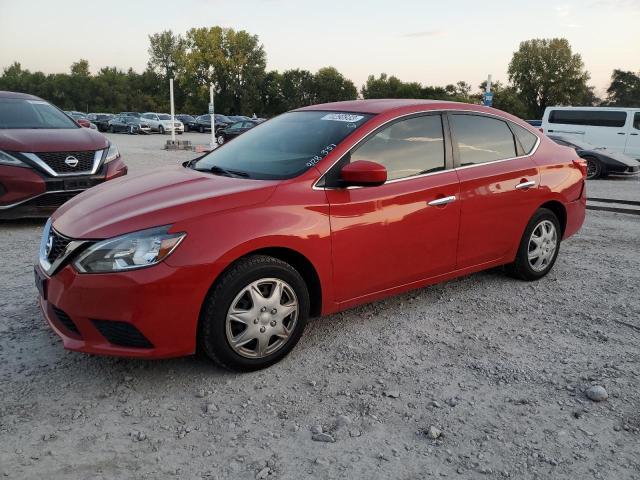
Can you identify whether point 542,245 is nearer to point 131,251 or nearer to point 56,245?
point 131,251

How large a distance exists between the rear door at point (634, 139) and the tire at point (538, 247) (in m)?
14.0

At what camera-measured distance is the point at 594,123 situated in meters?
17.1

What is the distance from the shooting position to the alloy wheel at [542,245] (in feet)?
15.7

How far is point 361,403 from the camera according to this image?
290 cm

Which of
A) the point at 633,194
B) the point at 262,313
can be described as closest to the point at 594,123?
the point at 633,194

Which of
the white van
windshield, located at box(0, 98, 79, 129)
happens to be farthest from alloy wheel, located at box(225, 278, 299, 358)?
the white van

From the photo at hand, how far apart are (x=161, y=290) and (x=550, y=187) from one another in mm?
3514

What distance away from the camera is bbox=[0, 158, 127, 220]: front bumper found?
6.30m

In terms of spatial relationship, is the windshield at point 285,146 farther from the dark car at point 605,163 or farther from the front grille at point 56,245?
the dark car at point 605,163

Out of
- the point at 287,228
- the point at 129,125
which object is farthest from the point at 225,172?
the point at 129,125

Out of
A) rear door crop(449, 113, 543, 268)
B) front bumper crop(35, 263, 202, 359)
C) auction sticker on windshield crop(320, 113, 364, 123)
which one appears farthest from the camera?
rear door crop(449, 113, 543, 268)

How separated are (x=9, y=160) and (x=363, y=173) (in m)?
4.95

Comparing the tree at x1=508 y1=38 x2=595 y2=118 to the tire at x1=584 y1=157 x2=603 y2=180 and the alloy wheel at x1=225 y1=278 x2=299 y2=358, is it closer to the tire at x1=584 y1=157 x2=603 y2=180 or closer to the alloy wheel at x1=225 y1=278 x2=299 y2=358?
the tire at x1=584 y1=157 x2=603 y2=180

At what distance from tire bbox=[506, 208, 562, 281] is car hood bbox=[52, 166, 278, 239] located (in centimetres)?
251
